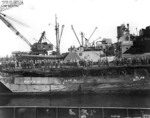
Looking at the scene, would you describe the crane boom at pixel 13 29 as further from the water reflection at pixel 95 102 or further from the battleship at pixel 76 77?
the water reflection at pixel 95 102

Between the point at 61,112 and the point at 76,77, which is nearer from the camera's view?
the point at 61,112

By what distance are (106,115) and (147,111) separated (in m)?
2.25

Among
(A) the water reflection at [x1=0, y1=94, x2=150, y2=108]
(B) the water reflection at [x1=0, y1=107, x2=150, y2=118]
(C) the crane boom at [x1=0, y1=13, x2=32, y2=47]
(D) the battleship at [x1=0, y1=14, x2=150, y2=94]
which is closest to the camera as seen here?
(B) the water reflection at [x1=0, y1=107, x2=150, y2=118]

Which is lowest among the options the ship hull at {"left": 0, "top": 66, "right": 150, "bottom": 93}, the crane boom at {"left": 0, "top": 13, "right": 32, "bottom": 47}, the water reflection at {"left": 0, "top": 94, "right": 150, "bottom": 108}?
the water reflection at {"left": 0, "top": 94, "right": 150, "bottom": 108}

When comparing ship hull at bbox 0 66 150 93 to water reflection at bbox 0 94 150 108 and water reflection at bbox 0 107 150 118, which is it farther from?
water reflection at bbox 0 107 150 118

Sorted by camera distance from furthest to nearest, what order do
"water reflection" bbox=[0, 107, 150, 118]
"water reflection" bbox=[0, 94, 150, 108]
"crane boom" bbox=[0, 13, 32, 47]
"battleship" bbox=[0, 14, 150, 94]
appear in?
"crane boom" bbox=[0, 13, 32, 47], "battleship" bbox=[0, 14, 150, 94], "water reflection" bbox=[0, 94, 150, 108], "water reflection" bbox=[0, 107, 150, 118]

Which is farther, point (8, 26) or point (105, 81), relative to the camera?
point (8, 26)

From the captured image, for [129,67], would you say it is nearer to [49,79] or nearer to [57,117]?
[49,79]

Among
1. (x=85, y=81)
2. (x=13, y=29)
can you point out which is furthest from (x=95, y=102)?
(x=13, y=29)

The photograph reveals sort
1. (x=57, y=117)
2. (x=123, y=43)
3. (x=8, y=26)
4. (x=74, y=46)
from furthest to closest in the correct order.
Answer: (x=74, y=46), (x=123, y=43), (x=8, y=26), (x=57, y=117)

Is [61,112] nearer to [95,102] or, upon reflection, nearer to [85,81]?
[95,102]

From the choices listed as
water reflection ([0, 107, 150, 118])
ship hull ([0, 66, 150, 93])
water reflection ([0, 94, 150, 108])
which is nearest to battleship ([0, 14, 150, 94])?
ship hull ([0, 66, 150, 93])

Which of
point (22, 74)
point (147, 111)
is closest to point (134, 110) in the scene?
point (147, 111)

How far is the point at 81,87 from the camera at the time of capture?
41344mm
